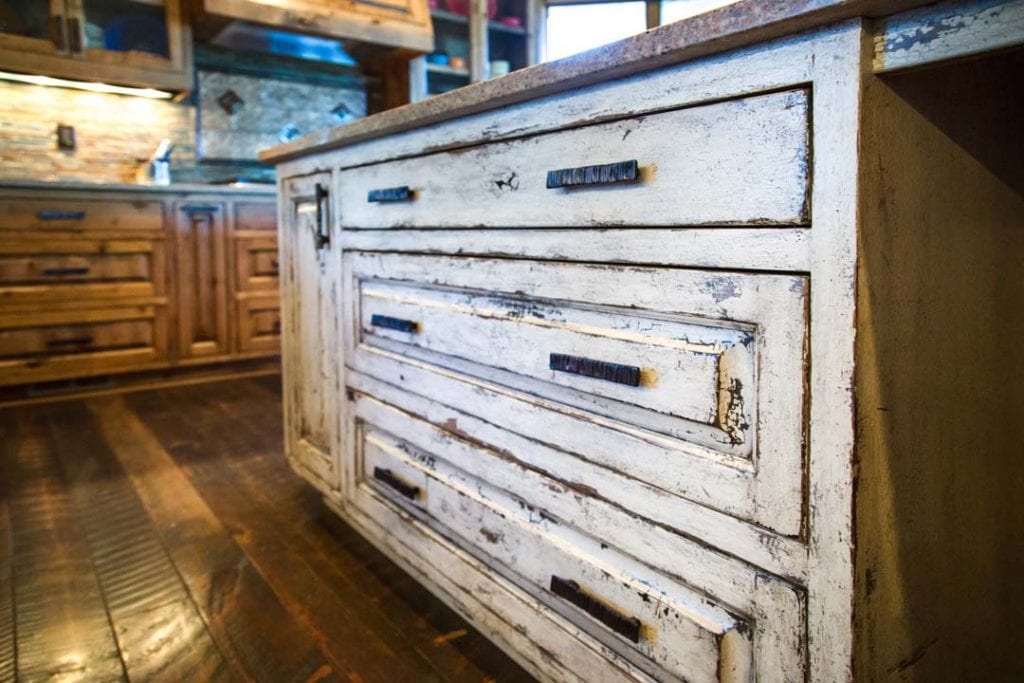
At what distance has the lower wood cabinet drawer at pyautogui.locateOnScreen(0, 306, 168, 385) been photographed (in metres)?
2.94

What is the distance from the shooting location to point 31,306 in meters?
2.96

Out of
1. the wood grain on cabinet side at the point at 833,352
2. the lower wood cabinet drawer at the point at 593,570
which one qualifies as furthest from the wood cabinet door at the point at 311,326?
the wood grain on cabinet side at the point at 833,352

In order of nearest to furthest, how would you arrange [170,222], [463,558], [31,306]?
1. [463,558]
2. [31,306]
3. [170,222]

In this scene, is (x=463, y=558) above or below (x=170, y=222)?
below

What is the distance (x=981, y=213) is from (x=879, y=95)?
0.21 meters

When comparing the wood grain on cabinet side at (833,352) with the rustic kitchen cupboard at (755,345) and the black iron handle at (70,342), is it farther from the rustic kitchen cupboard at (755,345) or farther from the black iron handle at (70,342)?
the black iron handle at (70,342)

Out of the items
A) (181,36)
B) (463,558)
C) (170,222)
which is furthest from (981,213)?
(181,36)

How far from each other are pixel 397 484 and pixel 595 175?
0.75 metres

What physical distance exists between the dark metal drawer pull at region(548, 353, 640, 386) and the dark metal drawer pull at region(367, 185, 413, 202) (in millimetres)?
477

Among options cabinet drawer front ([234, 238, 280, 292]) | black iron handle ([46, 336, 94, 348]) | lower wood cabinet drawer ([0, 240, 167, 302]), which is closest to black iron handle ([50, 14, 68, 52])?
lower wood cabinet drawer ([0, 240, 167, 302])

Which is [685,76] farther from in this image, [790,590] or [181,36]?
[181,36]

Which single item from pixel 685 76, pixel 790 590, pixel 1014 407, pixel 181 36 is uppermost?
pixel 181 36

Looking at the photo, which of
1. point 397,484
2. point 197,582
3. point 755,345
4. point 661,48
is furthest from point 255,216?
point 755,345

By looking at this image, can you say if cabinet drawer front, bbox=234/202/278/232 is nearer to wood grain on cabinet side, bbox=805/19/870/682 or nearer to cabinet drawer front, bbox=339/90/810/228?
cabinet drawer front, bbox=339/90/810/228
